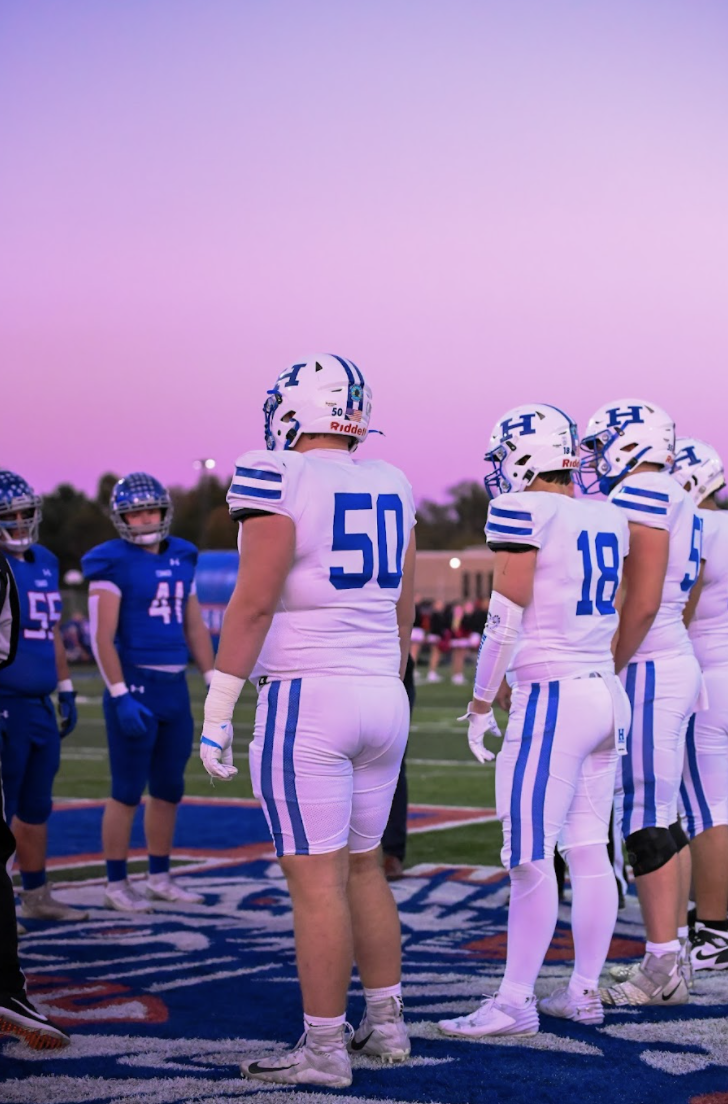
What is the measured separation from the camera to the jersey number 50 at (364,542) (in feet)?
13.0

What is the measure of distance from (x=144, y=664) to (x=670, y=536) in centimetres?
307

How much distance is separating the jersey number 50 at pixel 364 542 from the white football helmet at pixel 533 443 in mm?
744

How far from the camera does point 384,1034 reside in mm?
4082

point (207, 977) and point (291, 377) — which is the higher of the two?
point (291, 377)

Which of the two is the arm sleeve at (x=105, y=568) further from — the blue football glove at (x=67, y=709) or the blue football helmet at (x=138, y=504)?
the blue football glove at (x=67, y=709)

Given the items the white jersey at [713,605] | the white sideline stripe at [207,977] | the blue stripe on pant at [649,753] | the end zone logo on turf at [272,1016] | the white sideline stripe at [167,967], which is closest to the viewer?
the end zone logo on turf at [272,1016]

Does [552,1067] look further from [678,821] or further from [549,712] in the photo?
[678,821]

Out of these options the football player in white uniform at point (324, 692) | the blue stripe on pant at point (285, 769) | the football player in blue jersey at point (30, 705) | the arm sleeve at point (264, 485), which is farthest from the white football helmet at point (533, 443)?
the football player in blue jersey at point (30, 705)

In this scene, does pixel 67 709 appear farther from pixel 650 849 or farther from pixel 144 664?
pixel 650 849

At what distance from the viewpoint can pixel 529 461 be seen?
4.68 meters

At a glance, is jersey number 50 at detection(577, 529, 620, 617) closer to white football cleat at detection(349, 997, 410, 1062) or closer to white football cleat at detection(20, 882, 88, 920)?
white football cleat at detection(349, 997, 410, 1062)

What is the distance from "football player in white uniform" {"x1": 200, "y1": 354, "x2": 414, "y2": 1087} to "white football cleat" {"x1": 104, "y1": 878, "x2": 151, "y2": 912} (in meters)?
2.82

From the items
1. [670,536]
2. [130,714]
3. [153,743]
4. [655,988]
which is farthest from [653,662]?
[153,743]

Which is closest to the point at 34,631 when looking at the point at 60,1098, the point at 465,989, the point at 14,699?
the point at 14,699
